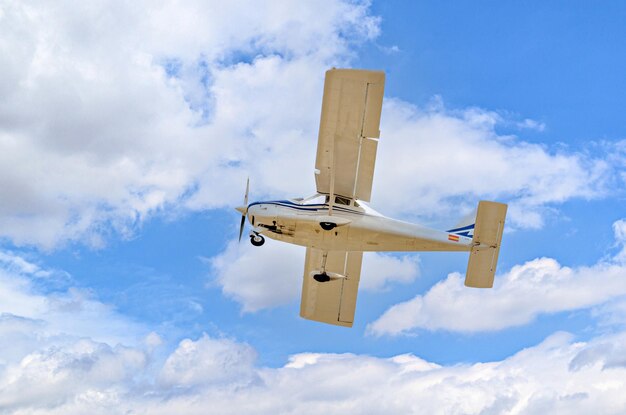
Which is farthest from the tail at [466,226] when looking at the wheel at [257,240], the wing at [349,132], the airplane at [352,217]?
the wheel at [257,240]

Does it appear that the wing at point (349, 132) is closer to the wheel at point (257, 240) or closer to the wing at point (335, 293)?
the wheel at point (257, 240)

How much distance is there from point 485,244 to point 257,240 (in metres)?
7.26

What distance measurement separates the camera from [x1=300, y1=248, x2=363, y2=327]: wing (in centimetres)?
2803

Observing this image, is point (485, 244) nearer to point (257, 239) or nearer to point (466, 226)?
point (466, 226)

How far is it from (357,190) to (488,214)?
4.18 m

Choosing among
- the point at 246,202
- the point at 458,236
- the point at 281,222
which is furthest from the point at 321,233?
the point at 458,236

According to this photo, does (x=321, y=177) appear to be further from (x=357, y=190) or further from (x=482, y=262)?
(x=482, y=262)

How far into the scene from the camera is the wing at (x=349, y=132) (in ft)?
71.8

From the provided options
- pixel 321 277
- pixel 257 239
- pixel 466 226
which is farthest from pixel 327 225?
pixel 466 226

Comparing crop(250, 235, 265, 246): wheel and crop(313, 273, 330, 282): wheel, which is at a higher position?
crop(250, 235, 265, 246): wheel

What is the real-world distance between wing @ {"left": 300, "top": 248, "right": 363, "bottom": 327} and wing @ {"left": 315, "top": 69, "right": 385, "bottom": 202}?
4389mm

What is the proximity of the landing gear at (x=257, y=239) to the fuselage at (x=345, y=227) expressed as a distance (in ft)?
0.64

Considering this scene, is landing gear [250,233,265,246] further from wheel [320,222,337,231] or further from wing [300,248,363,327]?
wing [300,248,363,327]

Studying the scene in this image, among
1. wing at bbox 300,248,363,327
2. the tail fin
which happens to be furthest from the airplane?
wing at bbox 300,248,363,327
